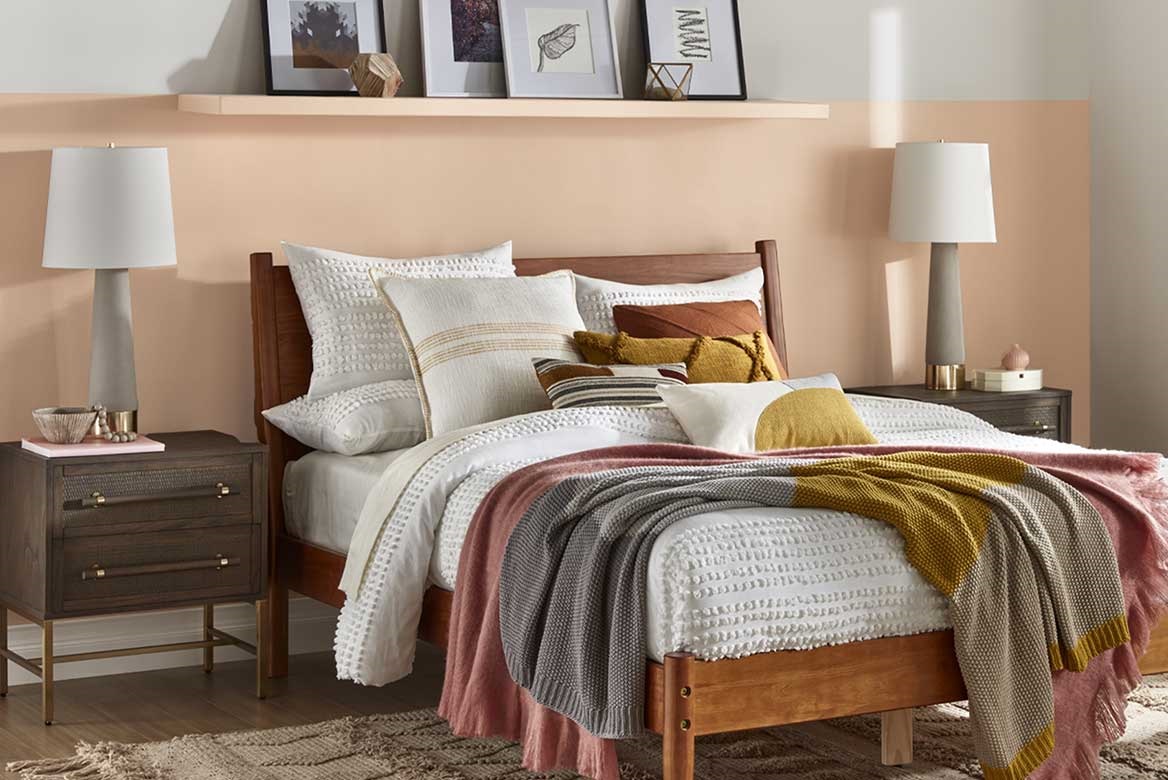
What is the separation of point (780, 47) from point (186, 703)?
266 centimetres

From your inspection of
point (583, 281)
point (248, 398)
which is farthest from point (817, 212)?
point (248, 398)

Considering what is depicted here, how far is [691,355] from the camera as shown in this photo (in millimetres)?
4191

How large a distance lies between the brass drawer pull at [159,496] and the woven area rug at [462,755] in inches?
21.9

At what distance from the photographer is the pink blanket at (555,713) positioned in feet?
10.0

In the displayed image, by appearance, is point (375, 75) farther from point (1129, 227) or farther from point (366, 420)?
point (1129, 227)

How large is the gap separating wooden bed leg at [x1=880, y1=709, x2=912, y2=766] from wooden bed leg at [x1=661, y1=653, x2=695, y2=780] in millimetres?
887

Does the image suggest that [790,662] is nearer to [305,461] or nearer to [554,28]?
[305,461]

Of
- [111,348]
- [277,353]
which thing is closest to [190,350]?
[277,353]

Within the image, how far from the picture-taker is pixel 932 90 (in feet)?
17.8

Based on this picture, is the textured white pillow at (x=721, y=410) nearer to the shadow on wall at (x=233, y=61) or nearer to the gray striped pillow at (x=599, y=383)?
the gray striped pillow at (x=599, y=383)

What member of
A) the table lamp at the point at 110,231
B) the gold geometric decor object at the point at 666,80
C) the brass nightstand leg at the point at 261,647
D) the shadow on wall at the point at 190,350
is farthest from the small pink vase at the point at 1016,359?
the table lamp at the point at 110,231

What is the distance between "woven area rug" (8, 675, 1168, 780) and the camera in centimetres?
346

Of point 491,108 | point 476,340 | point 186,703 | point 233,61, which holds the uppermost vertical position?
point 233,61

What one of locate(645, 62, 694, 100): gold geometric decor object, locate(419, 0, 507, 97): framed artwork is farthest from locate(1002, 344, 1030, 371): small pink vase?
locate(419, 0, 507, 97): framed artwork
